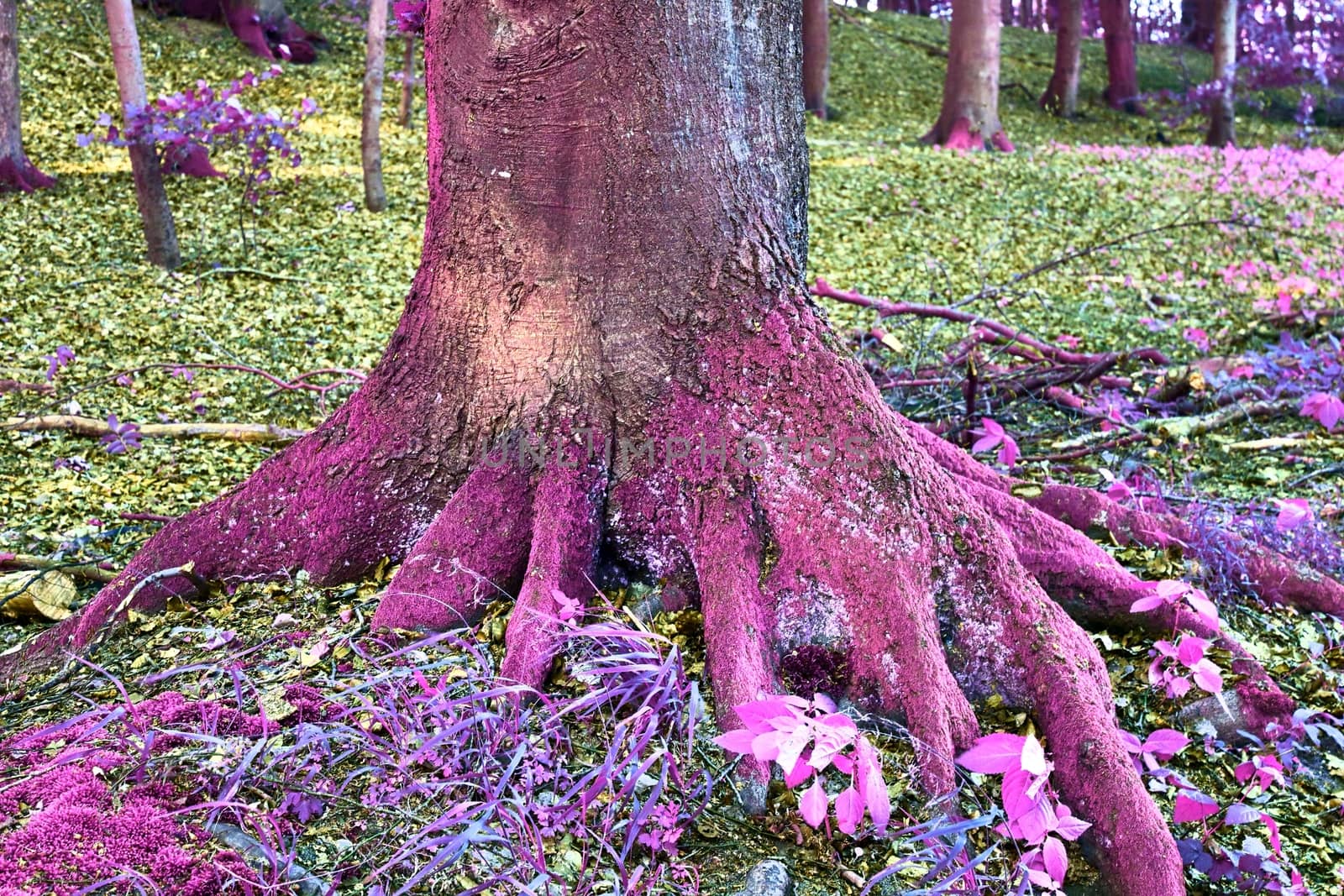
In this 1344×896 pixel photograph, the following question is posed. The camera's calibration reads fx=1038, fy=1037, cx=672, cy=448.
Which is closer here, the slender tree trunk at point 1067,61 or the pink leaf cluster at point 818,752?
the pink leaf cluster at point 818,752

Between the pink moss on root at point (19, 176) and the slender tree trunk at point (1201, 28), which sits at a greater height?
the slender tree trunk at point (1201, 28)

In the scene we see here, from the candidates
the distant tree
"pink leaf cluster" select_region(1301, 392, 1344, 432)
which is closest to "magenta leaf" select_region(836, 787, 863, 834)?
"pink leaf cluster" select_region(1301, 392, 1344, 432)

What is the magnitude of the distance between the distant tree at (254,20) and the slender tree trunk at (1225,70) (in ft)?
43.0

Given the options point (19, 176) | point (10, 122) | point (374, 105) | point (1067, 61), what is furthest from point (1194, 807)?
point (1067, 61)

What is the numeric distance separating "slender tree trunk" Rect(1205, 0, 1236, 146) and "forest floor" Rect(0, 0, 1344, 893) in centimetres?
188

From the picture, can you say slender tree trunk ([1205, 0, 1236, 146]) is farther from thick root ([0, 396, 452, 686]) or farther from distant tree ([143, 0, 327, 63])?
thick root ([0, 396, 452, 686])

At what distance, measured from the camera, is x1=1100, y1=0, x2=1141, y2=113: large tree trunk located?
1916cm

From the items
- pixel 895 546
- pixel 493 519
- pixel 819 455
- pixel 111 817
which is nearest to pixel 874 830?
pixel 895 546

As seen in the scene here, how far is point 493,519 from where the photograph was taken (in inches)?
104

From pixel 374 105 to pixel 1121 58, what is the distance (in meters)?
15.7

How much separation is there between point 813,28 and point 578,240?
1417cm

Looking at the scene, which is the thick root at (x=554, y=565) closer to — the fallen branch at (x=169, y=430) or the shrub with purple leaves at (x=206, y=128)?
the fallen branch at (x=169, y=430)

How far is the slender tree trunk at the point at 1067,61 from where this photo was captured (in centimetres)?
1741

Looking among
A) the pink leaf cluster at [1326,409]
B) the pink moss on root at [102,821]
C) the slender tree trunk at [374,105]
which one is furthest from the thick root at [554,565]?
the slender tree trunk at [374,105]
